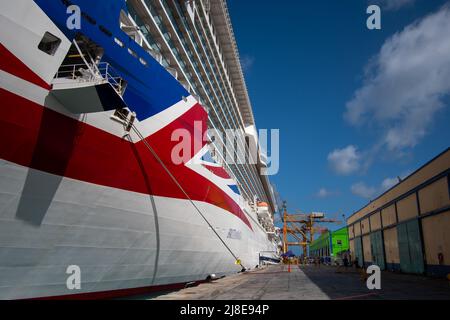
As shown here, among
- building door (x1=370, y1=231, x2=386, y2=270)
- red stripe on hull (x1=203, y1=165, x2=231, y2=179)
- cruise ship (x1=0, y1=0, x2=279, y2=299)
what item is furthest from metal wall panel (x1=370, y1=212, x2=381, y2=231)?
cruise ship (x1=0, y1=0, x2=279, y2=299)

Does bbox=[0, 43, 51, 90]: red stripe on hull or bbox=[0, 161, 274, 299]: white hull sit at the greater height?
bbox=[0, 43, 51, 90]: red stripe on hull

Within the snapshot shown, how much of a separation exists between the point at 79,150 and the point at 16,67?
5.27 ft

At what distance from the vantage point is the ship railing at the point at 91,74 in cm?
599

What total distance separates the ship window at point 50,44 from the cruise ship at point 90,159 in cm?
2

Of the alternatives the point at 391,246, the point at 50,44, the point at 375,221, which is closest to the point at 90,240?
the point at 50,44

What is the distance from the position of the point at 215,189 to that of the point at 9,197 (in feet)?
26.3

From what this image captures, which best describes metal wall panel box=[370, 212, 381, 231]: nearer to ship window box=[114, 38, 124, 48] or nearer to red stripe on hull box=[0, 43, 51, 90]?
ship window box=[114, 38, 124, 48]

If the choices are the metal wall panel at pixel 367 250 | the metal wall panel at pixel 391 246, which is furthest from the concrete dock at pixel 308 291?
the metal wall panel at pixel 367 250

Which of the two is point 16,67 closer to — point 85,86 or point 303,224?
point 85,86

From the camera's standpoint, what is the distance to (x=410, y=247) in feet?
57.8

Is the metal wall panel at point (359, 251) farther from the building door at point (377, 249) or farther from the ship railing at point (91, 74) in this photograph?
the ship railing at point (91, 74)

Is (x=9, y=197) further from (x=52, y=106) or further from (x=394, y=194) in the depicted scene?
(x=394, y=194)

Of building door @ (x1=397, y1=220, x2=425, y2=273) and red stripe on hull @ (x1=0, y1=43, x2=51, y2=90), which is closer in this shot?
red stripe on hull @ (x1=0, y1=43, x2=51, y2=90)

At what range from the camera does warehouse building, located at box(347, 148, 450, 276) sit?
46.8 ft
